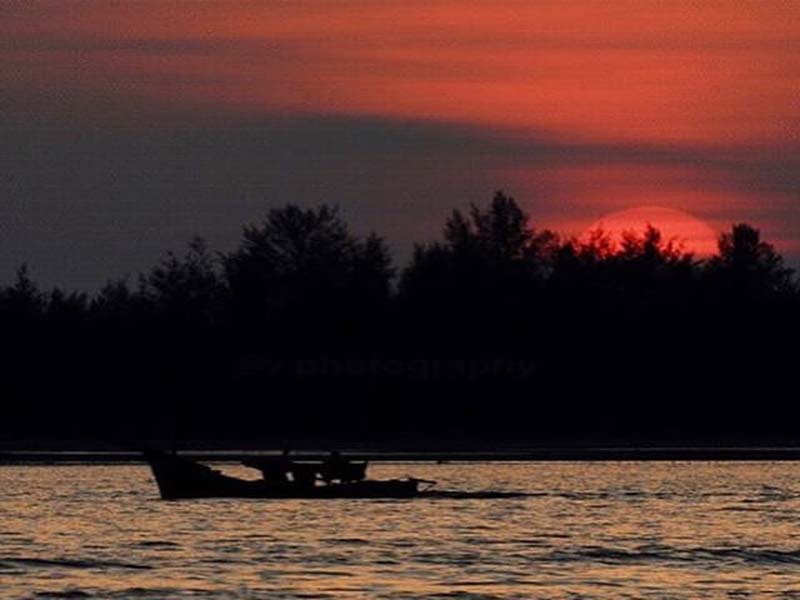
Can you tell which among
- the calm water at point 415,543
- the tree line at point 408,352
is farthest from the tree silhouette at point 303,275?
the calm water at point 415,543

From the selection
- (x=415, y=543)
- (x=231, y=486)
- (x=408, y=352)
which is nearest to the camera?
(x=415, y=543)

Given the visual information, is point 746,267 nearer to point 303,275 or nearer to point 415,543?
point 303,275

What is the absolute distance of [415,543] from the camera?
228ft

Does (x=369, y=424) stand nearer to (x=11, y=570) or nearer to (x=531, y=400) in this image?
(x=531, y=400)

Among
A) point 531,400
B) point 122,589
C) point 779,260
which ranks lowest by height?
point 122,589

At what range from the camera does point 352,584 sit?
5828 cm

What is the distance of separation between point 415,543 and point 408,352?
278 ft

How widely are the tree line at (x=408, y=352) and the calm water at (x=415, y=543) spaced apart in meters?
38.6

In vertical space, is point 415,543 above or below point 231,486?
below

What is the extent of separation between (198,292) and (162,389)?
3058cm

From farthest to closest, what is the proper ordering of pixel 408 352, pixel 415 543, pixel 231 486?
1. pixel 408 352
2. pixel 231 486
3. pixel 415 543

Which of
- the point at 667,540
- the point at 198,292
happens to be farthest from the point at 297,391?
the point at 667,540

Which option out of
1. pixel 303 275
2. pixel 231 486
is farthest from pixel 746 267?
pixel 231 486

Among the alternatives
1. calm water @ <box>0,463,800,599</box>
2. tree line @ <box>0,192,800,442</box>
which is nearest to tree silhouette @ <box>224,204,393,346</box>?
tree line @ <box>0,192,800,442</box>
